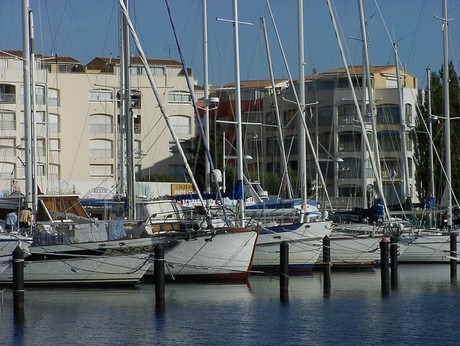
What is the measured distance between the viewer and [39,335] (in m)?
27.5

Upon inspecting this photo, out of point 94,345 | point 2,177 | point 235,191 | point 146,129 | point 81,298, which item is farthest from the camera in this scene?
point 146,129

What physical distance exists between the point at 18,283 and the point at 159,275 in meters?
4.07

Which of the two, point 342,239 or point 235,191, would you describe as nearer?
point 235,191

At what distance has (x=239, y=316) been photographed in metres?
30.7

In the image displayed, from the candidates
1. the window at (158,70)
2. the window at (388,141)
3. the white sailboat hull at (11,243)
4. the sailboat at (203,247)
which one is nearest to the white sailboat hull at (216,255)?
the sailboat at (203,247)

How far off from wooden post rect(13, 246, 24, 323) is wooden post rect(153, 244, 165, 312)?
3819 mm

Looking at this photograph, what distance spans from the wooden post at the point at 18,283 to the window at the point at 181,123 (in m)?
66.1

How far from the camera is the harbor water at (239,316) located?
27.0 metres

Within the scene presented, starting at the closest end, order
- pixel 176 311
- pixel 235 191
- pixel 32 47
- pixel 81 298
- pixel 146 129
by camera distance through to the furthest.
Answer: pixel 176 311, pixel 81 298, pixel 235 191, pixel 32 47, pixel 146 129

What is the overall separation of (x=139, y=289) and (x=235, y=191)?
17.4 ft

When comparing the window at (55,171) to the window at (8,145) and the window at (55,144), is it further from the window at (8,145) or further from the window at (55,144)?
the window at (8,145)

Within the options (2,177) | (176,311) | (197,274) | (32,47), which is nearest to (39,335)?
(176,311)

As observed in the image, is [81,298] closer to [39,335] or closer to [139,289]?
[139,289]

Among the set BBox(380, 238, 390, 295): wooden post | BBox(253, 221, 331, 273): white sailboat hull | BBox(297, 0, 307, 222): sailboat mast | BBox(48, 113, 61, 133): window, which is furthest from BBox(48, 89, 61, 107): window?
BBox(380, 238, 390, 295): wooden post
